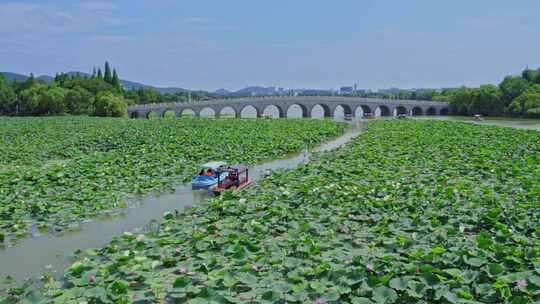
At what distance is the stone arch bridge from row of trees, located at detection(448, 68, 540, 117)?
6013 mm

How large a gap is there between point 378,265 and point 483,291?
1138mm

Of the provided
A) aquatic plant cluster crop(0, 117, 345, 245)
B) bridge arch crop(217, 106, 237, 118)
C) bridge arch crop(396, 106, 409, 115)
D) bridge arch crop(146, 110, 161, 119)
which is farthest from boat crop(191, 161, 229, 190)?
bridge arch crop(396, 106, 409, 115)

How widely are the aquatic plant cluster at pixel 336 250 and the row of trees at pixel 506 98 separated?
51068mm

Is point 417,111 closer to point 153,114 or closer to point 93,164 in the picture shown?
point 153,114

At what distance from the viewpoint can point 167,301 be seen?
5410 mm

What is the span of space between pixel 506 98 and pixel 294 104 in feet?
96.1

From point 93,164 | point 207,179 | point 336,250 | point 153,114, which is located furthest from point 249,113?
point 336,250

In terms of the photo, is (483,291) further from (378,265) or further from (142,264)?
(142,264)

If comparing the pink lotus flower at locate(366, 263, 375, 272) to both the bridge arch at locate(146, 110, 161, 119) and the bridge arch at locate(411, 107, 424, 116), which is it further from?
the bridge arch at locate(411, 107, 424, 116)

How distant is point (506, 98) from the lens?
205 ft

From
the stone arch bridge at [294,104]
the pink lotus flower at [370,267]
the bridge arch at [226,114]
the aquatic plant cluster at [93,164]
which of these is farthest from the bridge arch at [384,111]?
the pink lotus flower at [370,267]

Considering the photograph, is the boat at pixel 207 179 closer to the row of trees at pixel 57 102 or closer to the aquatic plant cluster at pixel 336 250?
the aquatic plant cluster at pixel 336 250

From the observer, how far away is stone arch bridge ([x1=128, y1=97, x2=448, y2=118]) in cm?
6581

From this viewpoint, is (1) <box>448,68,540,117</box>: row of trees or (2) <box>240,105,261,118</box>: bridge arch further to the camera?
(2) <box>240,105,261,118</box>: bridge arch
